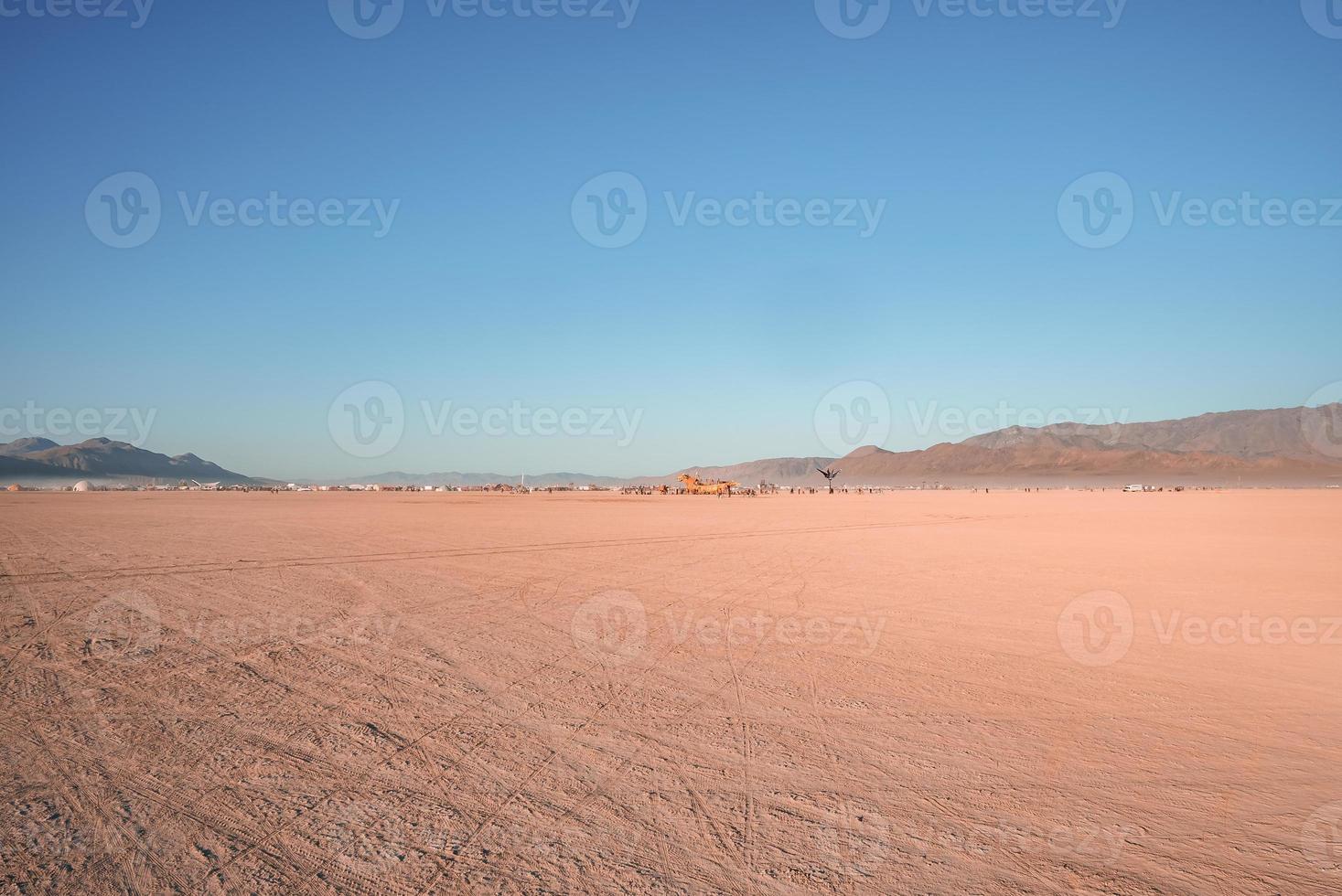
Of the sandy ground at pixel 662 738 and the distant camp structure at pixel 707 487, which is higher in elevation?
the distant camp structure at pixel 707 487

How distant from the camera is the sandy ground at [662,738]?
3.67 meters

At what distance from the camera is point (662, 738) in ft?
17.7

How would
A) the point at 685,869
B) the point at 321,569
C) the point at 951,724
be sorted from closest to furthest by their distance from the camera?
the point at 685,869
the point at 951,724
the point at 321,569

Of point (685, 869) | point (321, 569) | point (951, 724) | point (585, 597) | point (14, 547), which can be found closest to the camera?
point (685, 869)

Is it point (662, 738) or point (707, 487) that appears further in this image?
point (707, 487)

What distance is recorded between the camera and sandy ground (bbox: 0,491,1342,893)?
12.0ft

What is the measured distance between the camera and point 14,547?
1770 cm

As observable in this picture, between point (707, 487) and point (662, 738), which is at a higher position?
point (707, 487)

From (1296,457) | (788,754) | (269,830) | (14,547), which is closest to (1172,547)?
(788,754)

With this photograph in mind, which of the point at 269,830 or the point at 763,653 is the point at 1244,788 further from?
the point at 269,830

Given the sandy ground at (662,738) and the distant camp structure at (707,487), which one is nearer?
the sandy ground at (662,738)

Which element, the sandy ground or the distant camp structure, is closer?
the sandy ground

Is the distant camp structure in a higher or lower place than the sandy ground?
higher

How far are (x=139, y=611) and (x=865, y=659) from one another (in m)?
9.67
